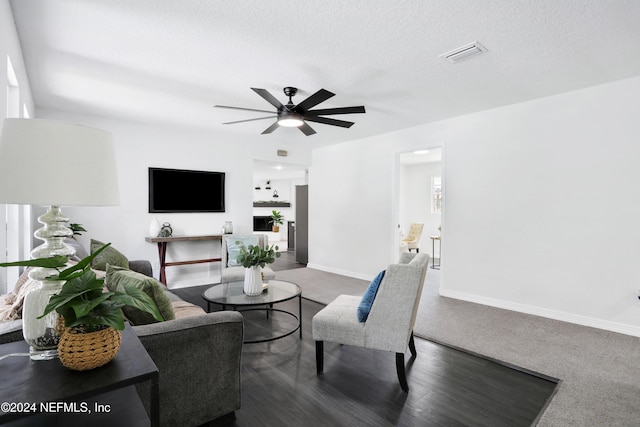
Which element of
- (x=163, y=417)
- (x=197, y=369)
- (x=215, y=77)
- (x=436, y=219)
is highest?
(x=215, y=77)

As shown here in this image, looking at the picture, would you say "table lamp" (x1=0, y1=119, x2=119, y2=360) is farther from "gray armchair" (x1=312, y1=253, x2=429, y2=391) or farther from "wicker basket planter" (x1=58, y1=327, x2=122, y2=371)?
"gray armchair" (x1=312, y1=253, x2=429, y2=391)

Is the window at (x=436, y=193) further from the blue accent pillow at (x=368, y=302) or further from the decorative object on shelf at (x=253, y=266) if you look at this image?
the blue accent pillow at (x=368, y=302)

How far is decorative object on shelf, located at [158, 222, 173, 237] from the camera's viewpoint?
16.6 feet

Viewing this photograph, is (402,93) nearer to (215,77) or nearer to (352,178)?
(215,77)

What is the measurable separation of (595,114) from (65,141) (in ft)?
14.9

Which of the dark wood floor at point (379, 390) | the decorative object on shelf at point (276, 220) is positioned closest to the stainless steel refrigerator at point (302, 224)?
the dark wood floor at point (379, 390)

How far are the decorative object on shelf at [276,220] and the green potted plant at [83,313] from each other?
10.8m

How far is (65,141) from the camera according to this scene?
1123 millimetres

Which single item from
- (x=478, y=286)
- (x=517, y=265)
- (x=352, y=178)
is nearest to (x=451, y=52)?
(x=517, y=265)

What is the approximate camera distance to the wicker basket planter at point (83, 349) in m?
1.08

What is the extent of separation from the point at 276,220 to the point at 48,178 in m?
11.0

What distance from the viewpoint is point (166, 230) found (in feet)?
16.9

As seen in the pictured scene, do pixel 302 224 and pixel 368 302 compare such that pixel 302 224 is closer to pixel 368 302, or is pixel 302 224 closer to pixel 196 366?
pixel 368 302

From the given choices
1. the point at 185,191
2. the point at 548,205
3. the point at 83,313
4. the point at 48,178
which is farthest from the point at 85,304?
the point at 185,191
